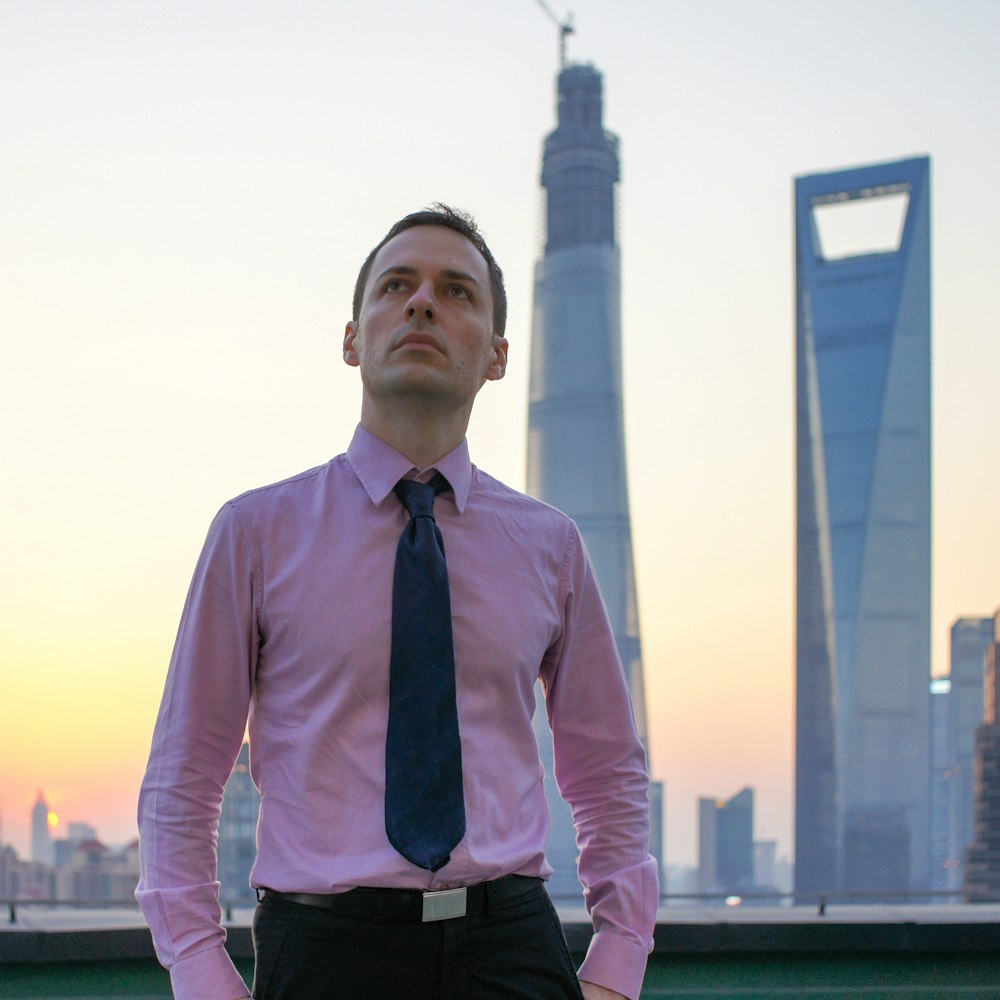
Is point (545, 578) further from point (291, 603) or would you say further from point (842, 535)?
point (842, 535)

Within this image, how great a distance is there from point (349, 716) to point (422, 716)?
82 millimetres

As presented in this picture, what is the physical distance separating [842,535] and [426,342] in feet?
246

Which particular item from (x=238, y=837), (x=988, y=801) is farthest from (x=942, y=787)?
(x=238, y=837)

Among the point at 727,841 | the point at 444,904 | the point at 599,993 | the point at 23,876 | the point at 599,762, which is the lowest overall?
the point at 727,841

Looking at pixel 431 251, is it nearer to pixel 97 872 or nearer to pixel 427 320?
pixel 427 320

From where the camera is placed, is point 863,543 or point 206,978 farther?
point 863,543

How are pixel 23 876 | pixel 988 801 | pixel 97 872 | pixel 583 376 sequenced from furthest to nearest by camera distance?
1. pixel 583 376
2. pixel 988 801
3. pixel 97 872
4. pixel 23 876

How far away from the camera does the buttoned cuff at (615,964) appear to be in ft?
5.17

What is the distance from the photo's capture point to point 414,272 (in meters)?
1.66

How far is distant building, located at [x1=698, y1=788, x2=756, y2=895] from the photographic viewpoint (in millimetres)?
105312

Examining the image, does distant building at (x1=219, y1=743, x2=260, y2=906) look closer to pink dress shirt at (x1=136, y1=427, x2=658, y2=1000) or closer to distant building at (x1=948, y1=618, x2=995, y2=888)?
distant building at (x1=948, y1=618, x2=995, y2=888)

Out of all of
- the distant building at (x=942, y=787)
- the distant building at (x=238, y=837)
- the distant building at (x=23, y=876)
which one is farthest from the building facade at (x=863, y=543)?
the distant building at (x=23, y=876)

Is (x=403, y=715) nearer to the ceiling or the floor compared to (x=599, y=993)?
nearer to the ceiling

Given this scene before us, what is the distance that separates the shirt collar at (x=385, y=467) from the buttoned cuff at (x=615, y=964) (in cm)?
55
